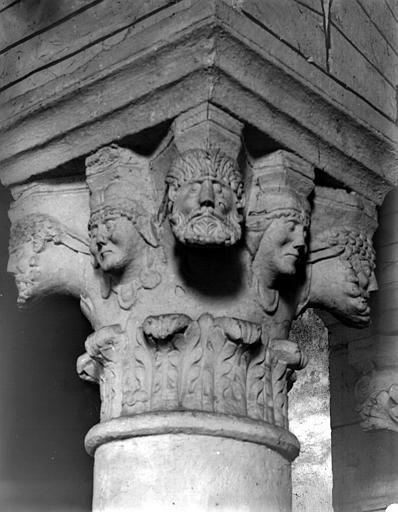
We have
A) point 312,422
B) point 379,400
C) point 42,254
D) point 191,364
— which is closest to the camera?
point 191,364

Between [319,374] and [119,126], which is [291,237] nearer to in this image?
[119,126]

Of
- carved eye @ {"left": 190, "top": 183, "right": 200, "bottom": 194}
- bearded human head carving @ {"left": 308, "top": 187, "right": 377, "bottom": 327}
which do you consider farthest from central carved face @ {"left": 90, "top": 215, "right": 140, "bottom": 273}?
bearded human head carving @ {"left": 308, "top": 187, "right": 377, "bottom": 327}

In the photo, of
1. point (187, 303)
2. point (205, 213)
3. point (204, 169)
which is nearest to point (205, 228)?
point (205, 213)

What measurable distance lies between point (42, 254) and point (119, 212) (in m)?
0.35

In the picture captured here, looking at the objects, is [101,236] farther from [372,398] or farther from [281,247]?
[372,398]

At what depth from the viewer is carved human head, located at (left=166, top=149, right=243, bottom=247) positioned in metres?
2.55

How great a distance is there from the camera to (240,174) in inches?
108

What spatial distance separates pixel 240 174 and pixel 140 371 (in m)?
0.61

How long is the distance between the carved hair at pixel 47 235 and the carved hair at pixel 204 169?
1.47 feet

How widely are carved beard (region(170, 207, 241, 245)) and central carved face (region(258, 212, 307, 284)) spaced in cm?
21

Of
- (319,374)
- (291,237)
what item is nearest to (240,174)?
(291,237)

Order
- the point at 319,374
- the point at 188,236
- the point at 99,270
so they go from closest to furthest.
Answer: the point at 188,236 → the point at 99,270 → the point at 319,374

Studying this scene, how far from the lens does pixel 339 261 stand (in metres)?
3.03

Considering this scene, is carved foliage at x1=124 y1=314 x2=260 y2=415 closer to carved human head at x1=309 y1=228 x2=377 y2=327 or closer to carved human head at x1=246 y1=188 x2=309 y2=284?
carved human head at x1=246 y1=188 x2=309 y2=284
